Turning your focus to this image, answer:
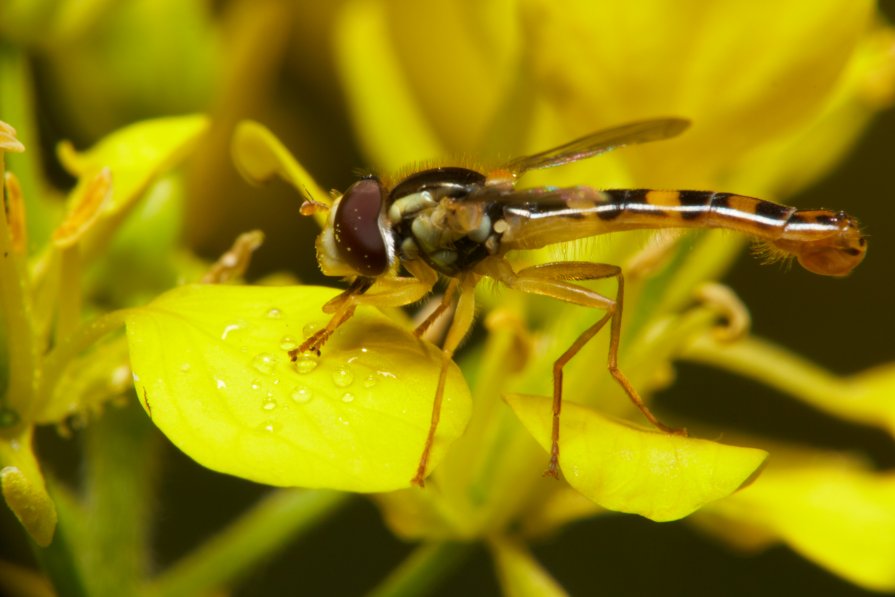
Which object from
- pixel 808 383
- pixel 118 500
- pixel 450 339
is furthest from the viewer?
pixel 808 383

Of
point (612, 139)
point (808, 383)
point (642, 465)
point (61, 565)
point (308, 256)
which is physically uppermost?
point (612, 139)

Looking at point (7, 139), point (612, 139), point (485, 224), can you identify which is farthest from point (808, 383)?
point (7, 139)

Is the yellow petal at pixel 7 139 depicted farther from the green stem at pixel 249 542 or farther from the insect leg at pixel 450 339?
the green stem at pixel 249 542

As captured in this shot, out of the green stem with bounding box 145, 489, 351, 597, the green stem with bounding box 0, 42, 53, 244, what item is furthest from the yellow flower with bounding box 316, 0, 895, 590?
the green stem with bounding box 0, 42, 53, 244

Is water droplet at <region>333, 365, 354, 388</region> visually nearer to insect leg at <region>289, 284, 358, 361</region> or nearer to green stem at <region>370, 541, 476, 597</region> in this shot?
insect leg at <region>289, 284, 358, 361</region>

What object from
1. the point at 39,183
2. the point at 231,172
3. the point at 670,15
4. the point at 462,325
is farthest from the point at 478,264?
the point at 231,172

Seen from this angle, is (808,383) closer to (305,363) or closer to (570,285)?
(570,285)

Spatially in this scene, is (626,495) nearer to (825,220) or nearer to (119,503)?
(825,220)

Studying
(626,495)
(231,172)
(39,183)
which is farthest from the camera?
(231,172)
